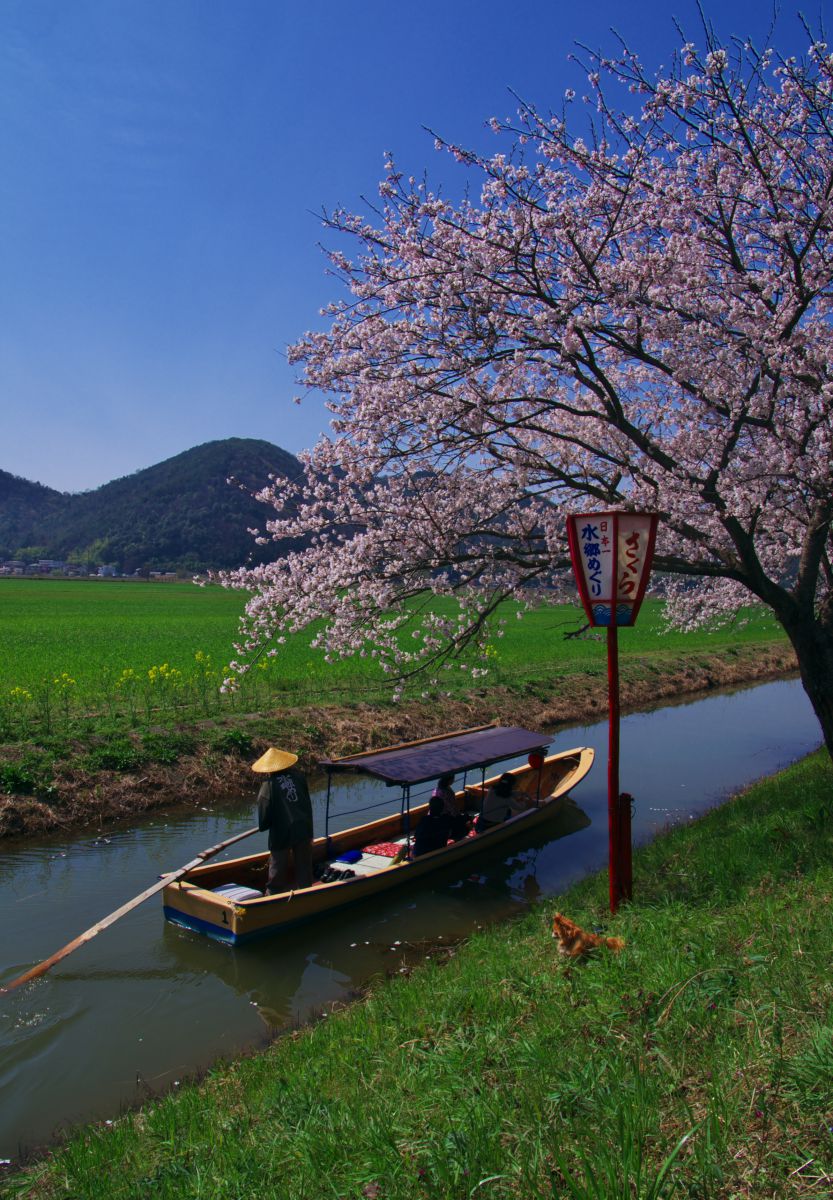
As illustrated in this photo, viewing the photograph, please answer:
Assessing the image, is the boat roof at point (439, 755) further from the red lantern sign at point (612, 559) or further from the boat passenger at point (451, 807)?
the red lantern sign at point (612, 559)

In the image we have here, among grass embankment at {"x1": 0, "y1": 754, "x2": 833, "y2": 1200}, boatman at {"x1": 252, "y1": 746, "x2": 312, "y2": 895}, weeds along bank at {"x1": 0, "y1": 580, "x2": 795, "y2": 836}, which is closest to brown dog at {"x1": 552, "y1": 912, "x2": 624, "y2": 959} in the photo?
grass embankment at {"x1": 0, "y1": 754, "x2": 833, "y2": 1200}

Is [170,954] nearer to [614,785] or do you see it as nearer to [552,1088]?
[614,785]

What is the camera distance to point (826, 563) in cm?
1030

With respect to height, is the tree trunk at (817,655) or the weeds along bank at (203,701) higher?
the tree trunk at (817,655)

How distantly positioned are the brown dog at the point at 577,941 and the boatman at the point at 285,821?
4.13 m

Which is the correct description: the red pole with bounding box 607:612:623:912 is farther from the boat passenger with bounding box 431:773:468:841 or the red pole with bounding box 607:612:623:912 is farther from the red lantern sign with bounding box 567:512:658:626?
the boat passenger with bounding box 431:773:468:841

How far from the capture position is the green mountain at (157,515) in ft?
338

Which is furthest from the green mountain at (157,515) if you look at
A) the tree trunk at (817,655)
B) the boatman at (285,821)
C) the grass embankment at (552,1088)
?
the grass embankment at (552,1088)

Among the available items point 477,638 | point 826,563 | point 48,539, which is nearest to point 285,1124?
Result: point 477,638

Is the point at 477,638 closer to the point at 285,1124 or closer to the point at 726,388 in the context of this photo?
the point at 726,388

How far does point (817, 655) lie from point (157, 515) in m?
119

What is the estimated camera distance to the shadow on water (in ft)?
21.4

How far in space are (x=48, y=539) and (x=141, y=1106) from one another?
143 metres

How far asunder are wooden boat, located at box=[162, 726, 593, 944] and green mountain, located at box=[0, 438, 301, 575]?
6089 centimetres
